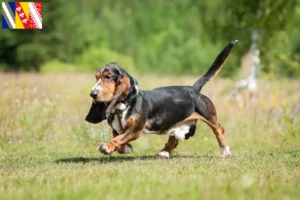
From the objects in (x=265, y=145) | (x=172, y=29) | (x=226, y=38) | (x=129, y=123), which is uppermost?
(x=172, y=29)

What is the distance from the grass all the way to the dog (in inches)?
13.6

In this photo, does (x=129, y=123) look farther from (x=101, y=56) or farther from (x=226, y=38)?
(x=101, y=56)

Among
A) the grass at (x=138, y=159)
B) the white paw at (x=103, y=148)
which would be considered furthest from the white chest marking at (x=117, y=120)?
the white paw at (x=103, y=148)

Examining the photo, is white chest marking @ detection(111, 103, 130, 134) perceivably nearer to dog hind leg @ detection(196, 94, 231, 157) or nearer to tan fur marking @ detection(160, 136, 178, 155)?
tan fur marking @ detection(160, 136, 178, 155)

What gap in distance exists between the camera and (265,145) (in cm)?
1082

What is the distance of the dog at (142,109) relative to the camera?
300 inches

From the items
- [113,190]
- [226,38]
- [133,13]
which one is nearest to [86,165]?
[113,190]

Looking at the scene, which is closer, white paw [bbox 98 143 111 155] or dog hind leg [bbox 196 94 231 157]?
white paw [bbox 98 143 111 155]

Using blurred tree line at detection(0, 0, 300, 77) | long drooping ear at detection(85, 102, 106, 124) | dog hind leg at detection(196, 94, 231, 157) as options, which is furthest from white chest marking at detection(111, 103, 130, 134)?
blurred tree line at detection(0, 0, 300, 77)

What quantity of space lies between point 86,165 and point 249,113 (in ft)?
21.4

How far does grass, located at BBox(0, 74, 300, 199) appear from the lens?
17.4 feet

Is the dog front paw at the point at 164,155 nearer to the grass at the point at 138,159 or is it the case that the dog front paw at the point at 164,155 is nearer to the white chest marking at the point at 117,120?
the grass at the point at 138,159

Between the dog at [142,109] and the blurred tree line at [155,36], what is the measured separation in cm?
1020

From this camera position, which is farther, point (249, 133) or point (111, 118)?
point (249, 133)
